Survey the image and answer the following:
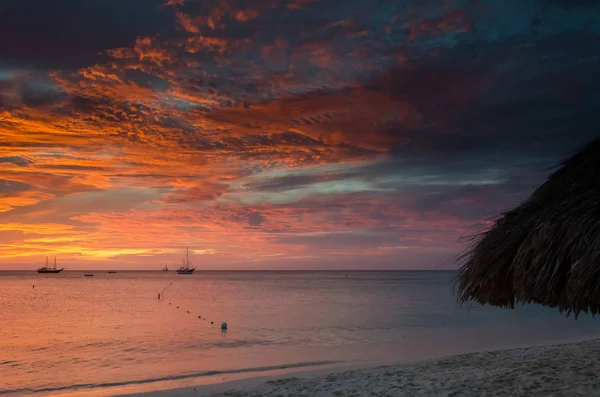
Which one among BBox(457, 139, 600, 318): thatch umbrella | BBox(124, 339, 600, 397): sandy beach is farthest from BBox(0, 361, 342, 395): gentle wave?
BBox(457, 139, 600, 318): thatch umbrella

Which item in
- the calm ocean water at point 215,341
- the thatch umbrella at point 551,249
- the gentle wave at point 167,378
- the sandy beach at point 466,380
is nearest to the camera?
the thatch umbrella at point 551,249

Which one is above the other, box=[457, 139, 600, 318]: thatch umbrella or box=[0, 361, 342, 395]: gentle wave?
box=[457, 139, 600, 318]: thatch umbrella

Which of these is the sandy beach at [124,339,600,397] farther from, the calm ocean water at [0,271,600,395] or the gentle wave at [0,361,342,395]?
the gentle wave at [0,361,342,395]

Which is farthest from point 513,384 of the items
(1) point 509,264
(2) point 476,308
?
(2) point 476,308

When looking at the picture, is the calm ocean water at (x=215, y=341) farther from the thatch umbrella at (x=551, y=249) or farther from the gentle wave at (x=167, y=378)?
the thatch umbrella at (x=551, y=249)

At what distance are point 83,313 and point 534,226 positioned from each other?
48744 mm

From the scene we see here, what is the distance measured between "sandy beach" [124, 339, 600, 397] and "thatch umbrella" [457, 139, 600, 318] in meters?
4.23

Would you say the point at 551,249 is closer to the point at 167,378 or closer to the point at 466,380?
the point at 466,380

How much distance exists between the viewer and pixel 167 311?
164 ft

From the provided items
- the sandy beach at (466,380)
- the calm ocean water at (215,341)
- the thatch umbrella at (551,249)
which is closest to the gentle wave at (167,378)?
the calm ocean water at (215,341)

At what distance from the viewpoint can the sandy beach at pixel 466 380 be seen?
10.5m

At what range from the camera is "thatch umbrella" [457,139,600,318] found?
19.0 ft

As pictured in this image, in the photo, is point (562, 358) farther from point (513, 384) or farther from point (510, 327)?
point (510, 327)

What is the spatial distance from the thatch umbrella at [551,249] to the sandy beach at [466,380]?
13.9ft
